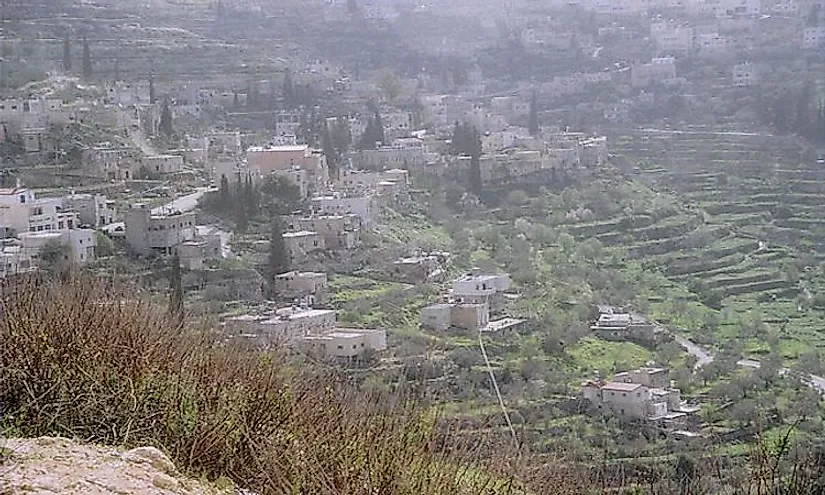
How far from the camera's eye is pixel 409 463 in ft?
7.40

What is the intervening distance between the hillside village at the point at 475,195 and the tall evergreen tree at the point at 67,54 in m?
0.08

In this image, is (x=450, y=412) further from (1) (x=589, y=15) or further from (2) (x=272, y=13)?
(1) (x=589, y=15)

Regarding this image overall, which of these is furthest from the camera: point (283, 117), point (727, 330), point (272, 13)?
point (272, 13)

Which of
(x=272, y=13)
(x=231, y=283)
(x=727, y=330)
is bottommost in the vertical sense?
(x=727, y=330)

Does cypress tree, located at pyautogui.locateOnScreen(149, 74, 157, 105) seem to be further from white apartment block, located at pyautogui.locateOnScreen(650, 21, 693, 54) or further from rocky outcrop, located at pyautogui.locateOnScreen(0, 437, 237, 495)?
rocky outcrop, located at pyautogui.locateOnScreen(0, 437, 237, 495)

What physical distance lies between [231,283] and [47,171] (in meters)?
2.62

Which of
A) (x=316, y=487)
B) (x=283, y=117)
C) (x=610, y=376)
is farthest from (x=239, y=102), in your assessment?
(x=316, y=487)

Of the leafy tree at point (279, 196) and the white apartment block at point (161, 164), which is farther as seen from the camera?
the white apartment block at point (161, 164)

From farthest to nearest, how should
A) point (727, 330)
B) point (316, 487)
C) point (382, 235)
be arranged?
point (382, 235), point (727, 330), point (316, 487)

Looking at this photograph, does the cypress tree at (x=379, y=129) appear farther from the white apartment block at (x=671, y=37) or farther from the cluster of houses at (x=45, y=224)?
the white apartment block at (x=671, y=37)

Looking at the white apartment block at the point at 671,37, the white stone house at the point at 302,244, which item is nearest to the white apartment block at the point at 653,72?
the white apartment block at the point at 671,37

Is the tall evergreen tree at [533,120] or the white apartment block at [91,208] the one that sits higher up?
the tall evergreen tree at [533,120]

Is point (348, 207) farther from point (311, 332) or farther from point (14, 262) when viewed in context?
point (14, 262)

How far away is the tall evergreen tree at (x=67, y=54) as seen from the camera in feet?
39.6
